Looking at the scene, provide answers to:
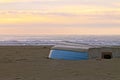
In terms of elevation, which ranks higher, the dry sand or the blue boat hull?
the dry sand

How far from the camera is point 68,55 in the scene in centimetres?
2584

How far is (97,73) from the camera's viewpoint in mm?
17859

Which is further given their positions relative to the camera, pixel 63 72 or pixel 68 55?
pixel 68 55

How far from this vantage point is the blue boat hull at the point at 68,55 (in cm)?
2542

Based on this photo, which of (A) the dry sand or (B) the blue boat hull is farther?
(B) the blue boat hull

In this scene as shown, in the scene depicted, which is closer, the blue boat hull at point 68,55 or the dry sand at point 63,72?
the dry sand at point 63,72

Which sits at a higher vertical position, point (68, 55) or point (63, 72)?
point (63, 72)

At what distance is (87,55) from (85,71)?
22.2 feet

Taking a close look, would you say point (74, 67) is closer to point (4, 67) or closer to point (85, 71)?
point (85, 71)

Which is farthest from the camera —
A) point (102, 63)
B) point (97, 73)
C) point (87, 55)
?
point (87, 55)

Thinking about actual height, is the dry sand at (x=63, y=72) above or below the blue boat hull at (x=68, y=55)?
above

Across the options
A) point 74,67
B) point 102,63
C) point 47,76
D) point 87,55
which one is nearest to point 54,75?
point 47,76

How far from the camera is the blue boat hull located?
1001 inches

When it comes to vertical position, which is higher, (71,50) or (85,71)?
(85,71)
